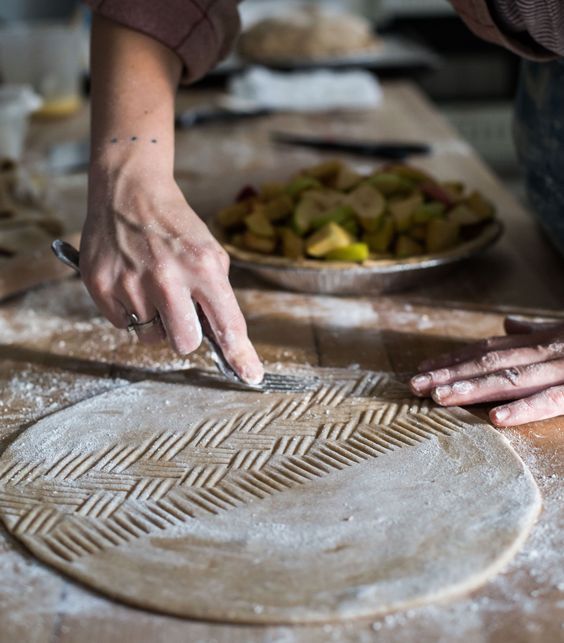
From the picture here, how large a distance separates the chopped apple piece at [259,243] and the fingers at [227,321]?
1.43ft

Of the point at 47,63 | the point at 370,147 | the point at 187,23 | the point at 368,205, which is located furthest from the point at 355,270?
the point at 47,63

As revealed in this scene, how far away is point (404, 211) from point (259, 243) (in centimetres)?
26

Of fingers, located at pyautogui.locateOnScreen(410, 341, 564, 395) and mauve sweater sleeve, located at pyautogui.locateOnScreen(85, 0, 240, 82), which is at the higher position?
mauve sweater sleeve, located at pyautogui.locateOnScreen(85, 0, 240, 82)

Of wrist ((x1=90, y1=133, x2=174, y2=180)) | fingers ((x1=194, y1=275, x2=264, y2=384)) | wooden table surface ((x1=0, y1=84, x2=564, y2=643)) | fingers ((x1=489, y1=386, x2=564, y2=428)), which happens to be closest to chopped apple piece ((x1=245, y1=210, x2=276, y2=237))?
wooden table surface ((x1=0, y1=84, x2=564, y2=643))

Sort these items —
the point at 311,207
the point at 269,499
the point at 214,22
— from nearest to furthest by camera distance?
1. the point at 269,499
2. the point at 214,22
3. the point at 311,207

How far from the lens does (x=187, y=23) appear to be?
1.45 meters

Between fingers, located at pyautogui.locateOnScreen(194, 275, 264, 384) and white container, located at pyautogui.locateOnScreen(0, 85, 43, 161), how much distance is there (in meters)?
1.32

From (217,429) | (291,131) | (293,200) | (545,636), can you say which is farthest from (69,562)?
(291,131)

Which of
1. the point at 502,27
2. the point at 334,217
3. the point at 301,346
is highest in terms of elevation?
the point at 502,27

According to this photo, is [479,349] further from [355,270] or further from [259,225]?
[259,225]

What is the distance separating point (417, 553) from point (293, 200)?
0.91m

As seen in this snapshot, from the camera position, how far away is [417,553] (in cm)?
91

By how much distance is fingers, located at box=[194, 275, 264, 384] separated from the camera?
1144mm

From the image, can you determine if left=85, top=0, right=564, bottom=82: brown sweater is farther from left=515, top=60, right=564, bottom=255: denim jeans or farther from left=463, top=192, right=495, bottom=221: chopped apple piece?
left=463, top=192, right=495, bottom=221: chopped apple piece
